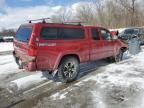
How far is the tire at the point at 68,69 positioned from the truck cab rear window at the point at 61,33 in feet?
2.53

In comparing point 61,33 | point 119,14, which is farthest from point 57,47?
point 119,14

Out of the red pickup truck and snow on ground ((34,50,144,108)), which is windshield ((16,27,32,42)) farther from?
snow on ground ((34,50,144,108))

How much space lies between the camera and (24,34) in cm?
730

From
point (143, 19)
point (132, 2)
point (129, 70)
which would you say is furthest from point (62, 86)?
point (132, 2)

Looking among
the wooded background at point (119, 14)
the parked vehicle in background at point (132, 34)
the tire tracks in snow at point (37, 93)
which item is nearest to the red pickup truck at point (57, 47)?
the tire tracks in snow at point (37, 93)

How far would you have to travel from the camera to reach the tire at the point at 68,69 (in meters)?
7.39

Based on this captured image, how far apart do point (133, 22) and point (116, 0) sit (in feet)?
23.7

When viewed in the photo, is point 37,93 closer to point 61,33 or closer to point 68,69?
point 68,69

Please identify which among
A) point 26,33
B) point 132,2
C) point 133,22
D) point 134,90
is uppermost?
point 132,2

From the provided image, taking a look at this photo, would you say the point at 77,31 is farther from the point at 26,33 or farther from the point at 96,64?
the point at 96,64

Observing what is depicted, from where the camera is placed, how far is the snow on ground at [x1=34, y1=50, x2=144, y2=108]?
558 centimetres

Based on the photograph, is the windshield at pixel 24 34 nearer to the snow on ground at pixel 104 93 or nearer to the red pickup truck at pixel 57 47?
the red pickup truck at pixel 57 47

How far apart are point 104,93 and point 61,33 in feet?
7.93

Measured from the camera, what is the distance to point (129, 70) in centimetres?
907
